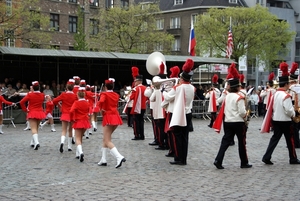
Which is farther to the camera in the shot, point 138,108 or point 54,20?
point 54,20

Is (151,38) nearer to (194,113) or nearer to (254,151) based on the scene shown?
(194,113)

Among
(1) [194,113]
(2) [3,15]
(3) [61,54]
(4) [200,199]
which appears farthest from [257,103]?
(4) [200,199]

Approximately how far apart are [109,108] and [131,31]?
31.9 meters

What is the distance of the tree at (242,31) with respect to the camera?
47094 mm

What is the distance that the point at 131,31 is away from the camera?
42.9 m

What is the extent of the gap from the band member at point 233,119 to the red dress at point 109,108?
2296 millimetres

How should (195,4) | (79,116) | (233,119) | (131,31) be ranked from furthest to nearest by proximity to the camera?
(195,4)
(131,31)
(79,116)
(233,119)

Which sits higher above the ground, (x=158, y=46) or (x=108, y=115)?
(x=158, y=46)

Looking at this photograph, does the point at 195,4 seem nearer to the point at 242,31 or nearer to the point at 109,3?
the point at 109,3

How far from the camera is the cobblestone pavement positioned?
27.6 feet

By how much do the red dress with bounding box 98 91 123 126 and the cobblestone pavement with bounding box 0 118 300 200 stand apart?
40.2 inches

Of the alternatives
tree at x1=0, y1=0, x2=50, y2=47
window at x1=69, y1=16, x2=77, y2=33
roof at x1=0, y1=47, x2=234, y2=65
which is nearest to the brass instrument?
roof at x1=0, y1=47, x2=234, y2=65

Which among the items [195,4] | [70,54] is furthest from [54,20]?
[70,54]

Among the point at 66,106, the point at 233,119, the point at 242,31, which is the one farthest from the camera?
the point at 242,31
